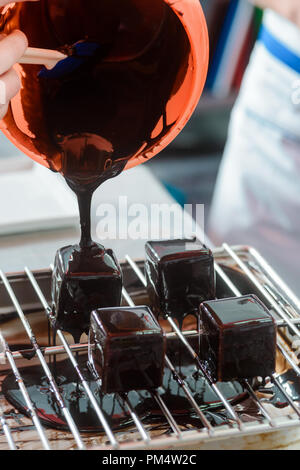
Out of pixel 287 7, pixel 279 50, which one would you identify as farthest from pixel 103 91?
pixel 287 7

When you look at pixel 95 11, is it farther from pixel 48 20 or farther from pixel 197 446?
pixel 197 446

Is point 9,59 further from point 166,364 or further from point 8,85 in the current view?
point 166,364

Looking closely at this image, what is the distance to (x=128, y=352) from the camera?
1038 millimetres

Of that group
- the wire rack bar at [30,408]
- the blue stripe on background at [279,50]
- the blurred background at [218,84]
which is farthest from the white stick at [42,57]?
the blurred background at [218,84]

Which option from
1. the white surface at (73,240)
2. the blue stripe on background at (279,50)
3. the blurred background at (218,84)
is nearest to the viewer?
Result: the white surface at (73,240)

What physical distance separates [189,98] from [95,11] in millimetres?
217

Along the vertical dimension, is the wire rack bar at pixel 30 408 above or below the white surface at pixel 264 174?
below

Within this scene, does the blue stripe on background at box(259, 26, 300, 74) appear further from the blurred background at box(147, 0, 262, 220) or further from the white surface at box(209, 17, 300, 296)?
the blurred background at box(147, 0, 262, 220)

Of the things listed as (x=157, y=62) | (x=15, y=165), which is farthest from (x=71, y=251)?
(x=15, y=165)

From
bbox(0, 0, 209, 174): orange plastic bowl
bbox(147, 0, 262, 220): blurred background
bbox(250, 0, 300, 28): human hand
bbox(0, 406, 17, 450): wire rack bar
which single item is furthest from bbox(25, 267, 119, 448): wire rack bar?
bbox(147, 0, 262, 220): blurred background

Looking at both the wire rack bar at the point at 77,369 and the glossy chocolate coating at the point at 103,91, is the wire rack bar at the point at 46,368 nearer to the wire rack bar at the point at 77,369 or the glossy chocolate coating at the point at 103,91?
the wire rack bar at the point at 77,369

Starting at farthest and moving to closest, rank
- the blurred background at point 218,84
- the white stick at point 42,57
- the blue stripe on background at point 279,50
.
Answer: the blurred background at point 218,84
the blue stripe on background at point 279,50
the white stick at point 42,57

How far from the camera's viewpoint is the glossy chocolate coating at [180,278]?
4.07 ft

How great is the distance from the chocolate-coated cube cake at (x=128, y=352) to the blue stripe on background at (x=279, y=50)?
1296 millimetres
